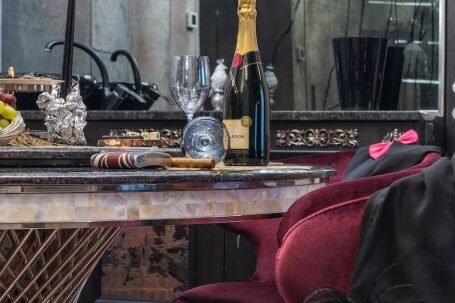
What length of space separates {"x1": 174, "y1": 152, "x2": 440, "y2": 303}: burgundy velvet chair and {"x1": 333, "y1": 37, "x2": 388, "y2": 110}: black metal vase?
107cm

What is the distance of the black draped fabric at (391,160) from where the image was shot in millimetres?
1576

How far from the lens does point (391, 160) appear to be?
169 centimetres

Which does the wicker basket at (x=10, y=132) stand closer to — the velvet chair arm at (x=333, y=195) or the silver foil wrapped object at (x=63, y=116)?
the silver foil wrapped object at (x=63, y=116)

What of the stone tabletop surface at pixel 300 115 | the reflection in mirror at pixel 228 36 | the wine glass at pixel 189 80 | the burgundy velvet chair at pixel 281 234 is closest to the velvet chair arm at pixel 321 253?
the burgundy velvet chair at pixel 281 234

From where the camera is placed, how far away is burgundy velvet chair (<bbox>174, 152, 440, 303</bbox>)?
3.59 ft

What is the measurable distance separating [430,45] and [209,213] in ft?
10.3

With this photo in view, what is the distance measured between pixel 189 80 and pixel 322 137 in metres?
1.40

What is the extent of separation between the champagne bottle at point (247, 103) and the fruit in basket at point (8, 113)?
17.2 inches

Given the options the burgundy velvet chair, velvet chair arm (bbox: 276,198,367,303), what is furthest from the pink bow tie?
velvet chair arm (bbox: 276,198,367,303)

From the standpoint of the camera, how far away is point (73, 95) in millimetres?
2059

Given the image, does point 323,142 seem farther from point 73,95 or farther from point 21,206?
point 21,206

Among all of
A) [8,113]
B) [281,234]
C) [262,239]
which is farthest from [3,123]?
[281,234]

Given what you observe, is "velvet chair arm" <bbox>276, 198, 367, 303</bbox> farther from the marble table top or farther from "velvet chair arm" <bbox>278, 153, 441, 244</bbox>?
the marble table top

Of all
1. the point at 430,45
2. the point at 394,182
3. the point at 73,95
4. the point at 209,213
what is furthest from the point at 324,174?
the point at 430,45
